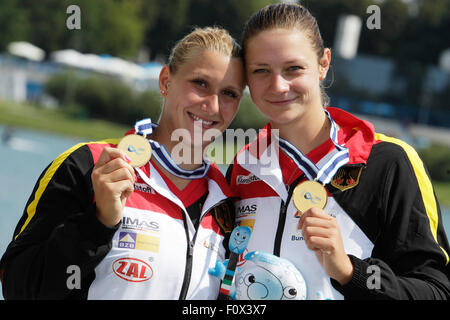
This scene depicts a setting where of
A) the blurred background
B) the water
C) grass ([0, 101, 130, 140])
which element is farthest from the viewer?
grass ([0, 101, 130, 140])

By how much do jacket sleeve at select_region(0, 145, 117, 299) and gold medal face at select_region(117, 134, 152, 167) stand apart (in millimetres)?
202

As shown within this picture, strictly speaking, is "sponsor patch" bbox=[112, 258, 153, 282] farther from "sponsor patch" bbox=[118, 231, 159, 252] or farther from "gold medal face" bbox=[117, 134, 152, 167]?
"gold medal face" bbox=[117, 134, 152, 167]

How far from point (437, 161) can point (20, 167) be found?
1301 cm

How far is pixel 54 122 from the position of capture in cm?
2408

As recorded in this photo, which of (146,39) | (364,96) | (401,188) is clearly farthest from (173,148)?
(146,39)

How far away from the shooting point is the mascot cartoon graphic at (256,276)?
2.46 m

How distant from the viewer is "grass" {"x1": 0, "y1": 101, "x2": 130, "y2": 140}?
22359mm

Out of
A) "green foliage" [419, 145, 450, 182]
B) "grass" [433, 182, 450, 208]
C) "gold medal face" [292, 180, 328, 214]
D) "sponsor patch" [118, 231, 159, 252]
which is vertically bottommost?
"grass" [433, 182, 450, 208]

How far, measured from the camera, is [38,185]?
255 cm

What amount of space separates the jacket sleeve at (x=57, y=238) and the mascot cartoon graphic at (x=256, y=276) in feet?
1.85

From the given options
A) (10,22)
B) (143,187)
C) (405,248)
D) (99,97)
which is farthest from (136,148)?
(10,22)

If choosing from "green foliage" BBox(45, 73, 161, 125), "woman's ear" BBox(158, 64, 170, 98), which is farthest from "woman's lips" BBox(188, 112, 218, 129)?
"green foliage" BBox(45, 73, 161, 125)

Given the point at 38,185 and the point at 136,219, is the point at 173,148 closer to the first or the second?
the point at 136,219

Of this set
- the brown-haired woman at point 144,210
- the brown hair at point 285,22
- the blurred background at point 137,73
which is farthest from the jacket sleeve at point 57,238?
the blurred background at point 137,73
